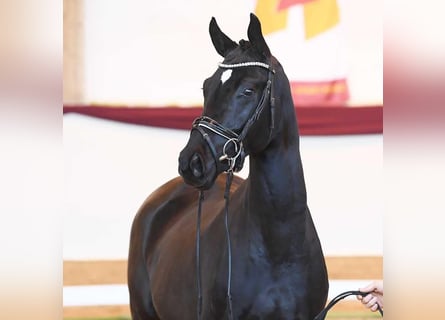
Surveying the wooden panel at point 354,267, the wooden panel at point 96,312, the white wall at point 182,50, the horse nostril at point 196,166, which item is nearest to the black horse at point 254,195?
the horse nostril at point 196,166

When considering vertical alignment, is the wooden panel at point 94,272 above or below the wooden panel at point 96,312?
above

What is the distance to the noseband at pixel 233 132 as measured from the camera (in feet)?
4.34

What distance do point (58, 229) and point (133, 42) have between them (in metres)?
3.52

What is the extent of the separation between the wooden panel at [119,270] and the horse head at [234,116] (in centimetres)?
239

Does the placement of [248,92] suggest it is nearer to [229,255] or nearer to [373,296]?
[229,255]

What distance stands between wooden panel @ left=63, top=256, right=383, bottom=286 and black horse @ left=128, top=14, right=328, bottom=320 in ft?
6.52

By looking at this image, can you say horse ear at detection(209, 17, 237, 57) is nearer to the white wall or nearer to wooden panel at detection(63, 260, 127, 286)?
the white wall

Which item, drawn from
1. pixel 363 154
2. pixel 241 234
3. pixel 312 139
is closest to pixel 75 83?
pixel 312 139

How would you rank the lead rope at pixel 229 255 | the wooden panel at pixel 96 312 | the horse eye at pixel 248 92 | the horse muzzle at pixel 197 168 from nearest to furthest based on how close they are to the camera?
the horse muzzle at pixel 197 168
the horse eye at pixel 248 92
the lead rope at pixel 229 255
the wooden panel at pixel 96 312

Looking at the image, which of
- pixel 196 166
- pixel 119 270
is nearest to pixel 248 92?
pixel 196 166

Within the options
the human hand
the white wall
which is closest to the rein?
the human hand

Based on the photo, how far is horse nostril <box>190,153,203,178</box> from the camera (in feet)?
4.19

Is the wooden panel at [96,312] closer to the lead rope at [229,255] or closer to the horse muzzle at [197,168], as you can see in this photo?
the lead rope at [229,255]

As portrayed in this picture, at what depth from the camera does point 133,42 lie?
12.4 feet
